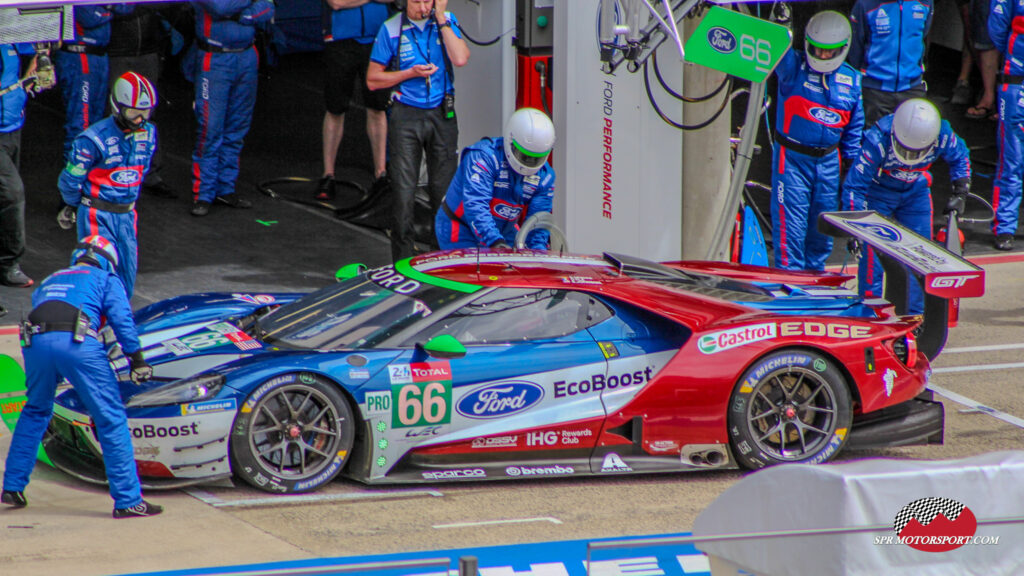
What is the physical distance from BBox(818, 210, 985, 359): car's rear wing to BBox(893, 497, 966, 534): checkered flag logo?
4.04 m

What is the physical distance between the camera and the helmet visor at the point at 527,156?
9.64 meters

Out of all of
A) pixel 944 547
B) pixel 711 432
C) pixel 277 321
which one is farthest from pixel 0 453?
pixel 944 547

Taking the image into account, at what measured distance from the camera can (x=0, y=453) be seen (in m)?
8.12

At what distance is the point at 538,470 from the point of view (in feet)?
25.0

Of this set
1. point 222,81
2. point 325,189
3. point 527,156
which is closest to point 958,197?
point 527,156

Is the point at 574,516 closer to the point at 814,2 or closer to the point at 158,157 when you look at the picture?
the point at 158,157

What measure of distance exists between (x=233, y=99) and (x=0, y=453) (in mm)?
5203

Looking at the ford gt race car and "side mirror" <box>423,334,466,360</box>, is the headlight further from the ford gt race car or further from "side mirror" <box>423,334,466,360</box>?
"side mirror" <box>423,334,466,360</box>

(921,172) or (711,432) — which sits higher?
(921,172)

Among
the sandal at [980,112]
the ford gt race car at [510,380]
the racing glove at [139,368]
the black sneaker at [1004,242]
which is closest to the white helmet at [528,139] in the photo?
the ford gt race car at [510,380]

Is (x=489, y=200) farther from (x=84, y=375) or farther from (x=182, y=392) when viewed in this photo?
(x=84, y=375)

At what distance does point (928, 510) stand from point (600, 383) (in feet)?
11.5

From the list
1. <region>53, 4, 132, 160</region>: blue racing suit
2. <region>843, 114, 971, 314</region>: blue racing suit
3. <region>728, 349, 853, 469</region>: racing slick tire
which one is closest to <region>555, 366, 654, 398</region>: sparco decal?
<region>728, 349, 853, 469</region>: racing slick tire

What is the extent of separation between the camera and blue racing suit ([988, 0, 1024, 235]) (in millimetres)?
12398
